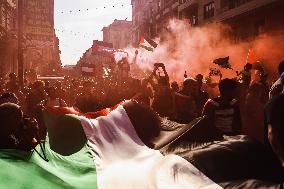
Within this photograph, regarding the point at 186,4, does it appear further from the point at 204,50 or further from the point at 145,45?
the point at 145,45

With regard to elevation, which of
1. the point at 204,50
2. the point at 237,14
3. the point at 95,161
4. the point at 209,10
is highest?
the point at 209,10

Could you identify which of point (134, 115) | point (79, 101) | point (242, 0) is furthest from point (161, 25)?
point (134, 115)

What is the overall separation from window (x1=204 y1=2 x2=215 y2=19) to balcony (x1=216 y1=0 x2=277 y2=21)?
11.2 ft

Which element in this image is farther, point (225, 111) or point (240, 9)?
point (240, 9)

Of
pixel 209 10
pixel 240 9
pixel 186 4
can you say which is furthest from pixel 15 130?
pixel 186 4

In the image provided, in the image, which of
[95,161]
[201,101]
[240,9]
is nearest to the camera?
[95,161]

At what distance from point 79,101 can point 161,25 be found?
138ft

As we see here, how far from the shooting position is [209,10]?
33.2m

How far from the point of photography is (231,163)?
439 centimetres

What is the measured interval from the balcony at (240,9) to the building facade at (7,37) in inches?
661

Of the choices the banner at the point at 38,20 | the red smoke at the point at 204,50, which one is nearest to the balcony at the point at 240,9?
the red smoke at the point at 204,50

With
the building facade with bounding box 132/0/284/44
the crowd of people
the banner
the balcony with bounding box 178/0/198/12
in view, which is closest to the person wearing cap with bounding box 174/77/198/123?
the crowd of people

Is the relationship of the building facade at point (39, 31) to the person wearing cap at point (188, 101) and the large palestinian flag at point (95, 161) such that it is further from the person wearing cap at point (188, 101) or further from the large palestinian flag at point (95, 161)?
the large palestinian flag at point (95, 161)

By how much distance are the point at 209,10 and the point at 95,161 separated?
29.5 metres
